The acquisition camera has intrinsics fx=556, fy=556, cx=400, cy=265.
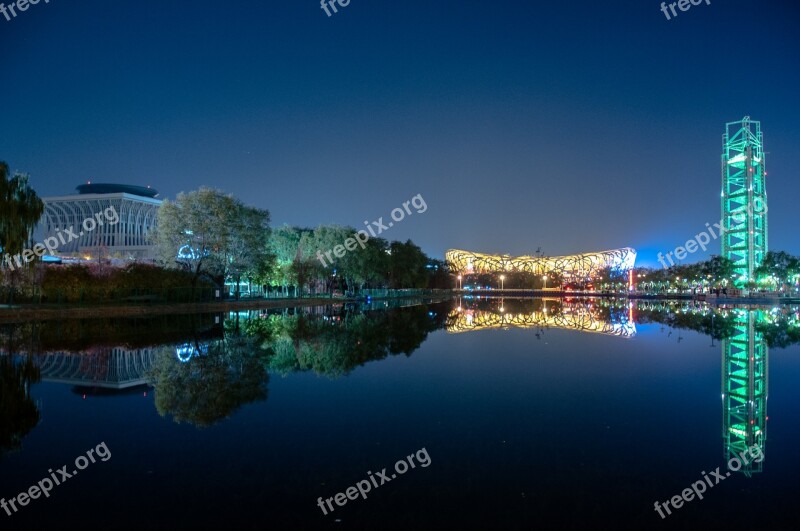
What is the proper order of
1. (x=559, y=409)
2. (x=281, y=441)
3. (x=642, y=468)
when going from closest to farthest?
(x=642, y=468), (x=281, y=441), (x=559, y=409)

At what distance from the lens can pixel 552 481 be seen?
5906 millimetres

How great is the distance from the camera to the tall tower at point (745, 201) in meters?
70.1

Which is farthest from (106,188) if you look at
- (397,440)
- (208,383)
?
(397,440)

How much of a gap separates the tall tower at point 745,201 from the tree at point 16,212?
245 feet

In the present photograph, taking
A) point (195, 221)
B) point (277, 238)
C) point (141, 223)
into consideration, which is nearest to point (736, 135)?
point (277, 238)

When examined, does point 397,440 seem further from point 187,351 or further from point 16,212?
point 16,212

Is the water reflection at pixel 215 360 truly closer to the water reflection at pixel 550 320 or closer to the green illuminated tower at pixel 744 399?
the green illuminated tower at pixel 744 399

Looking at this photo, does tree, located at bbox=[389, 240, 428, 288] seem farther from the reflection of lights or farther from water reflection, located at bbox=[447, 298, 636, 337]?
the reflection of lights

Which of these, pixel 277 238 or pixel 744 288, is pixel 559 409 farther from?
pixel 744 288

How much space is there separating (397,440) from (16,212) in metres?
25.5

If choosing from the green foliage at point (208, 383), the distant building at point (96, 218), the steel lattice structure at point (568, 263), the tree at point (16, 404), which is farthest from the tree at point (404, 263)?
the steel lattice structure at point (568, 263)

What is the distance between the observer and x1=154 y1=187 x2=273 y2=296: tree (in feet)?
133

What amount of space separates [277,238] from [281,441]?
52.3 metres

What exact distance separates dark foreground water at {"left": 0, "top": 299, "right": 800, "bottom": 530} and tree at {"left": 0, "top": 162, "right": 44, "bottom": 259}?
12.5m
